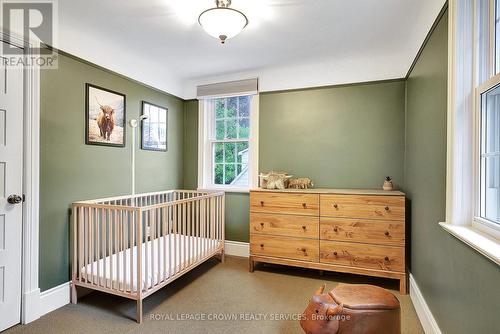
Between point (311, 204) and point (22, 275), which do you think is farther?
point (311, 204)

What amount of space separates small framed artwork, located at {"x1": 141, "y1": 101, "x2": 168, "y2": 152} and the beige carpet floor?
1570mm

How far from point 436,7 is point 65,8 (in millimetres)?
2662

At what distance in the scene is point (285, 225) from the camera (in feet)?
8.89

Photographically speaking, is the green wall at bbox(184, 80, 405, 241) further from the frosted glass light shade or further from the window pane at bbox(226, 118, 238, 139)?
the frosted glass light shade

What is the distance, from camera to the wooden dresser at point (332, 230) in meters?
2.38

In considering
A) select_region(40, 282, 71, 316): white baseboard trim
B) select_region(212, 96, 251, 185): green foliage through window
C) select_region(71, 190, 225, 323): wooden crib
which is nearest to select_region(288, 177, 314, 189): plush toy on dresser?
select_region(212, 96, 251, 185): green foliage through window

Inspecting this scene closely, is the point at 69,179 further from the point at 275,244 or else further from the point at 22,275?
the point at 275,244

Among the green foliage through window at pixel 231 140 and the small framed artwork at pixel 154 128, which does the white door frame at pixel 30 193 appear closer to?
the small framed artwork at pixel 154 128

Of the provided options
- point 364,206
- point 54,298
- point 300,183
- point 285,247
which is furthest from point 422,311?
point 54,298

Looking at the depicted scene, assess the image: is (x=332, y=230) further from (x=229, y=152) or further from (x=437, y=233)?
(x=229, y=152)

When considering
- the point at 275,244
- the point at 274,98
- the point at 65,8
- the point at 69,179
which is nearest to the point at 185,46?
the point at 65,8

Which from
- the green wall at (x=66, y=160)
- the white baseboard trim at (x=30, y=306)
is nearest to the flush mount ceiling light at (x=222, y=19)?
the green wall at (x=66, y=160)

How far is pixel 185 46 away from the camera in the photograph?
2.64 meters

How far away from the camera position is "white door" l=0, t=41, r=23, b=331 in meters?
1.80
